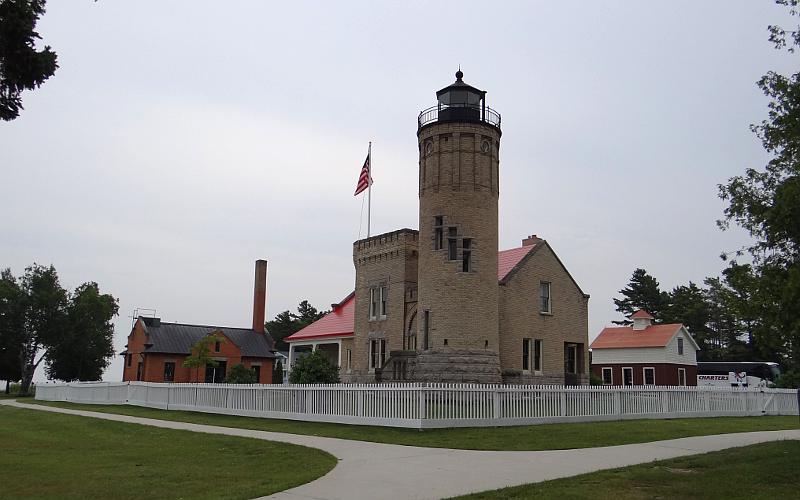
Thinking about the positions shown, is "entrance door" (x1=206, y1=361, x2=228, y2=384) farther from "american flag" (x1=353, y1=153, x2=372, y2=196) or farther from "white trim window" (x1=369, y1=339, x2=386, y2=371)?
"american flag" (x1=353, y1=153, x2=372, y2=196)

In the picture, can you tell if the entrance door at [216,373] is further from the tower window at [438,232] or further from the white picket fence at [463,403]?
the tower window at [438,232]

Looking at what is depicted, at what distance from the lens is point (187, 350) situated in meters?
A: 53.3

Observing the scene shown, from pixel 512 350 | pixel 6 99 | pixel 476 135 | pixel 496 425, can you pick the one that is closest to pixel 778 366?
pixel 512 350

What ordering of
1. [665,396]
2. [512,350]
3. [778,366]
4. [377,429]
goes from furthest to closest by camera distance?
[778,366] → [512,350] → [665,396] → [377,429]

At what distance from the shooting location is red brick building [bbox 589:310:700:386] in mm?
45812

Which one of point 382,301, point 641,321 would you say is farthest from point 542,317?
point 641,321

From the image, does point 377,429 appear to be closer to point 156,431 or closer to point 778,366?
point 156,431

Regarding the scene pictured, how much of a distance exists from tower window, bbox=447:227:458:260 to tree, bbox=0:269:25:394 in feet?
152

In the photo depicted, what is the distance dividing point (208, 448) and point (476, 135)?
60.6 ft

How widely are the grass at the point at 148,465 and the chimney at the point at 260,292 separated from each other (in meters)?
38.5

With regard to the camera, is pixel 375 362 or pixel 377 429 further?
pixel 375 362

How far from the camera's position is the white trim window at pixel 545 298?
34.1 meters

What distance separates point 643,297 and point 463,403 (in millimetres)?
63849

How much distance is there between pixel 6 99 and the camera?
27.3ft
